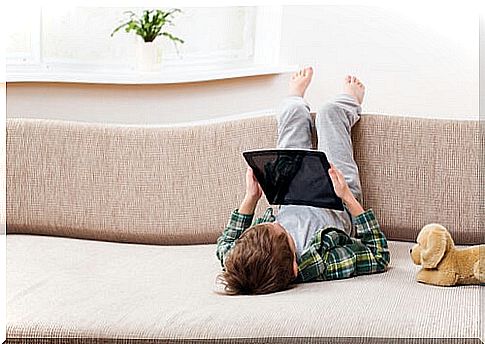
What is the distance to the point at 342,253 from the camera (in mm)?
2145

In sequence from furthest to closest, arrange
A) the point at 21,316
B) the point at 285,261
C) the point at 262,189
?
the point at 262,189
the point at 285,261
the point at 21,316

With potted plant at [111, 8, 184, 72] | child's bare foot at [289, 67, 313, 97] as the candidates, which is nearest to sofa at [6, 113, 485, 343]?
child's bare foot at [289, 67, 313, 97]

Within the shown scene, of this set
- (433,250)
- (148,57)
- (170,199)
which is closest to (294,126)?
(170,199)

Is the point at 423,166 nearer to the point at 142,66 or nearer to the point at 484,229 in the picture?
the point at 484,229

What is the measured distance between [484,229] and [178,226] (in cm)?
91

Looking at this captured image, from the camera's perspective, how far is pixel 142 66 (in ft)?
10.5

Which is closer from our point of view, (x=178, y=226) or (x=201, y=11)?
(x=178, y=226)

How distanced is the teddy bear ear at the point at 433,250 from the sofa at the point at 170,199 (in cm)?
6

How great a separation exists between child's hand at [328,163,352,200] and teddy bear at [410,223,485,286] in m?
0.25

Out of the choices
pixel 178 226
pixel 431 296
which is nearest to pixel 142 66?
pixel 178 226

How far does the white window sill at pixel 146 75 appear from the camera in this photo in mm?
3137

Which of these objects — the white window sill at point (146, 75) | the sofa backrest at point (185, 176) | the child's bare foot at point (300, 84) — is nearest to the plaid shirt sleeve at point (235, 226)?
the sofa backrest at point (185, 176)

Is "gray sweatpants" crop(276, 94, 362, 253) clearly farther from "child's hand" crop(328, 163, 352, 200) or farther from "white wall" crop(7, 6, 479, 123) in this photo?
"white wall" crop(7, 6, 479, 123)

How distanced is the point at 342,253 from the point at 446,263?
257 millimetres
